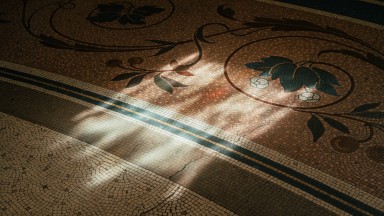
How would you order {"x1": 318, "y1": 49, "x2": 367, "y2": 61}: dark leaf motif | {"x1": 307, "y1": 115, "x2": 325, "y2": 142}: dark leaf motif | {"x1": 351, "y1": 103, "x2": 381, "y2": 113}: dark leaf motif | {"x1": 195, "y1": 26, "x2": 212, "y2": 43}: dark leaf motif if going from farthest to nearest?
{"x1": 195, "y1": 26, "x2": 212, "y2": 43}: dark leaf motif
{"x1": 318, "y1": 49, "x2": 367, "y2": 61}: dark leaf motif
{"x1": 351, "y1": 103, "x2": 381, "y2": 113}: dark leaf motif
{"x1": 307, "y1": 115, "x2": 325, "y2": 142}: dark leaf motif

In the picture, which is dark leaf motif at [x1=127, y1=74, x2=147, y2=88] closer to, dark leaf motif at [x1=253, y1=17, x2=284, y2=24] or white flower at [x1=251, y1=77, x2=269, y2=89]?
white flower at [x1=251, y1=77, x2=269, y2=89]

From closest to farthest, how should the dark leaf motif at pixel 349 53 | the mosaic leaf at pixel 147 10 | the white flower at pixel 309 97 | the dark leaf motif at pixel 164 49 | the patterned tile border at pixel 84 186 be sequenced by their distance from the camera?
1. the patterned tile border at pixel 84 186
2. the white flower at pixel 309 97
3. the dark leaf motif at pixel 349 53
4. the dark leaf motif at pixel 164 49
5. the mosaic leaf at pixel 147 10

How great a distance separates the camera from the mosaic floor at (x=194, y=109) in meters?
1.93

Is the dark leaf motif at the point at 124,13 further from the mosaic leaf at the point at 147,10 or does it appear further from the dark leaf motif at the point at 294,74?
the dark leaf motif at the point at 294,74

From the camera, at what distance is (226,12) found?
11.1 feet

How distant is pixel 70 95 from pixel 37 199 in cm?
85

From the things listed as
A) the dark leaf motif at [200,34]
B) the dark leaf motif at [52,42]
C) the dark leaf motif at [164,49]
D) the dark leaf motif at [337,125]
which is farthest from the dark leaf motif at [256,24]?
the dark leaf motif at [52,42]

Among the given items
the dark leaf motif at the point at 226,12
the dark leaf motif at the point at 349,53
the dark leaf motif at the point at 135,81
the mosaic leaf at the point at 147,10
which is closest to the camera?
the dark leaf motif at the point at 135,81

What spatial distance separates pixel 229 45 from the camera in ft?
9.79

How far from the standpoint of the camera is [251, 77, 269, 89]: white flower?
2.58 m

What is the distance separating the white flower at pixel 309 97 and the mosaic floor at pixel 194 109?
10 millimetres

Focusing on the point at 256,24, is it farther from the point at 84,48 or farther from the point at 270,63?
the point at 84,48

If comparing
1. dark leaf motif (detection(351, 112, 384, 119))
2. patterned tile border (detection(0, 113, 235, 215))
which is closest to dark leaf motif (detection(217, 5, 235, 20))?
dark leaf motif (detection(351, 112, 384, 119))

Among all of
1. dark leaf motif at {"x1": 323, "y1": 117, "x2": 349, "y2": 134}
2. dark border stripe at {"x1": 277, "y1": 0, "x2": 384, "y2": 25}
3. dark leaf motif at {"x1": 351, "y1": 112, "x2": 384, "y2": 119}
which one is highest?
dark border stripe at {"x1": 277, "y1": 0, "x2": 384, "y2": 25}
